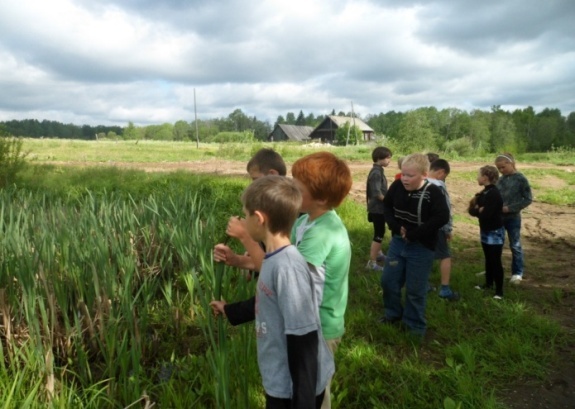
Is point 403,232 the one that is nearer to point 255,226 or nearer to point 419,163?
point 419,163

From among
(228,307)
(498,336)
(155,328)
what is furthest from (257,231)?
(498,336)

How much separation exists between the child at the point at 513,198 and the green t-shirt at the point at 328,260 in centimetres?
284

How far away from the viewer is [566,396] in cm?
229

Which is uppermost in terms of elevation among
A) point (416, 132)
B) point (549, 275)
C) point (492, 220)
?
point (416, 132)

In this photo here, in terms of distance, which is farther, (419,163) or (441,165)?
(441,165)

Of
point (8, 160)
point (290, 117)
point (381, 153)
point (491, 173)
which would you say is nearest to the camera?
point (491, 173)

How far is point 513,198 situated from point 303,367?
3.48 m

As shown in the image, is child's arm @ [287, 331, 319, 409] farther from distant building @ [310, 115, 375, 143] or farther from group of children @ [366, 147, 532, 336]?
distant building @ [310, 115, 375, 143]

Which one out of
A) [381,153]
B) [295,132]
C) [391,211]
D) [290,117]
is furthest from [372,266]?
[290,117]

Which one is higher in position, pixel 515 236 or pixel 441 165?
pixel 441 165

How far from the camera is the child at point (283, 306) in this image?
121 cm

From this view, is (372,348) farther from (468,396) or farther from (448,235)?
(448,235)

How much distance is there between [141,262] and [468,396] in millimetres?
2642

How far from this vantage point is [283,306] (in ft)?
4.01
